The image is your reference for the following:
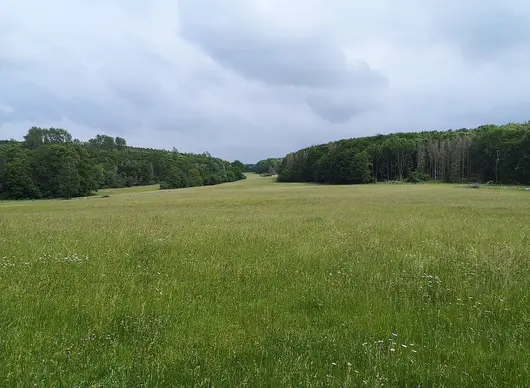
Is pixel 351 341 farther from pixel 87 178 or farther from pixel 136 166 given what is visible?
pixel 136 166

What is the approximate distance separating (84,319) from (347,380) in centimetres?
411

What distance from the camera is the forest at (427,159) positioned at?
92.1 meters

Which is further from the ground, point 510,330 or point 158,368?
point 158,368

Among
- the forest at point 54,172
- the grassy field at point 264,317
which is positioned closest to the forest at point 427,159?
the forest at point 54,172

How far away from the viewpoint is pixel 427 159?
4857 inches

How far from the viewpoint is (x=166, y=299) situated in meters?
6.34

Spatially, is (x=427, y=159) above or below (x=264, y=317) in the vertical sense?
above

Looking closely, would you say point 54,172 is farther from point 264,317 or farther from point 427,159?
point 427,159

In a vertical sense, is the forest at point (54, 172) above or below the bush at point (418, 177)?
above

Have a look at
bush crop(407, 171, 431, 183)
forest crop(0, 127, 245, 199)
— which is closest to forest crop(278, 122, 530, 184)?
bush crop(407, 171, 431, 183)

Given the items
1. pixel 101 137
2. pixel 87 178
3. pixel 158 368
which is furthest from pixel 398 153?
pixel 101 137

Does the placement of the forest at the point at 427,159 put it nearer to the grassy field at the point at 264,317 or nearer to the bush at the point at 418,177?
the bush at the point at 418,177

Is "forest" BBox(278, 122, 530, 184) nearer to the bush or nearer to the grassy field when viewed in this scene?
the bush

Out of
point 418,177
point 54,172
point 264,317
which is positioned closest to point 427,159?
point 418,177
